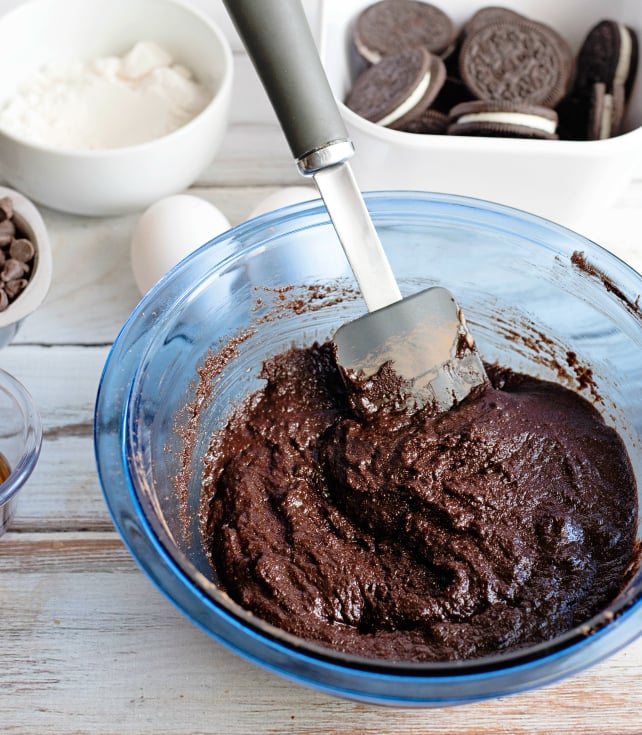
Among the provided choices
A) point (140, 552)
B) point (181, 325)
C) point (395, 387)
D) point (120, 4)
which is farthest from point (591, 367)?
point (120, 4)

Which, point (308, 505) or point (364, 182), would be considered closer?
point (308, 505)

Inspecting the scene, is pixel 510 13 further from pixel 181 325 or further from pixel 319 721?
pixel 319 721

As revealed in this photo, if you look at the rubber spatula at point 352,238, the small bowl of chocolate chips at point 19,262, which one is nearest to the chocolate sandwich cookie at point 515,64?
the rubber spatula at point 352,238

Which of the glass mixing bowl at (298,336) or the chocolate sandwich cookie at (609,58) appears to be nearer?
the glass mixing bowl at (298,336)

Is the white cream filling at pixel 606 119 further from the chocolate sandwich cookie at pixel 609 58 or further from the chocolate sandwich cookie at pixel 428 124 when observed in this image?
the chocolate sandwich cookie at pixel 428 124

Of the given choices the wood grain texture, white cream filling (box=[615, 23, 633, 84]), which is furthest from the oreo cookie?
the wood grain texture
